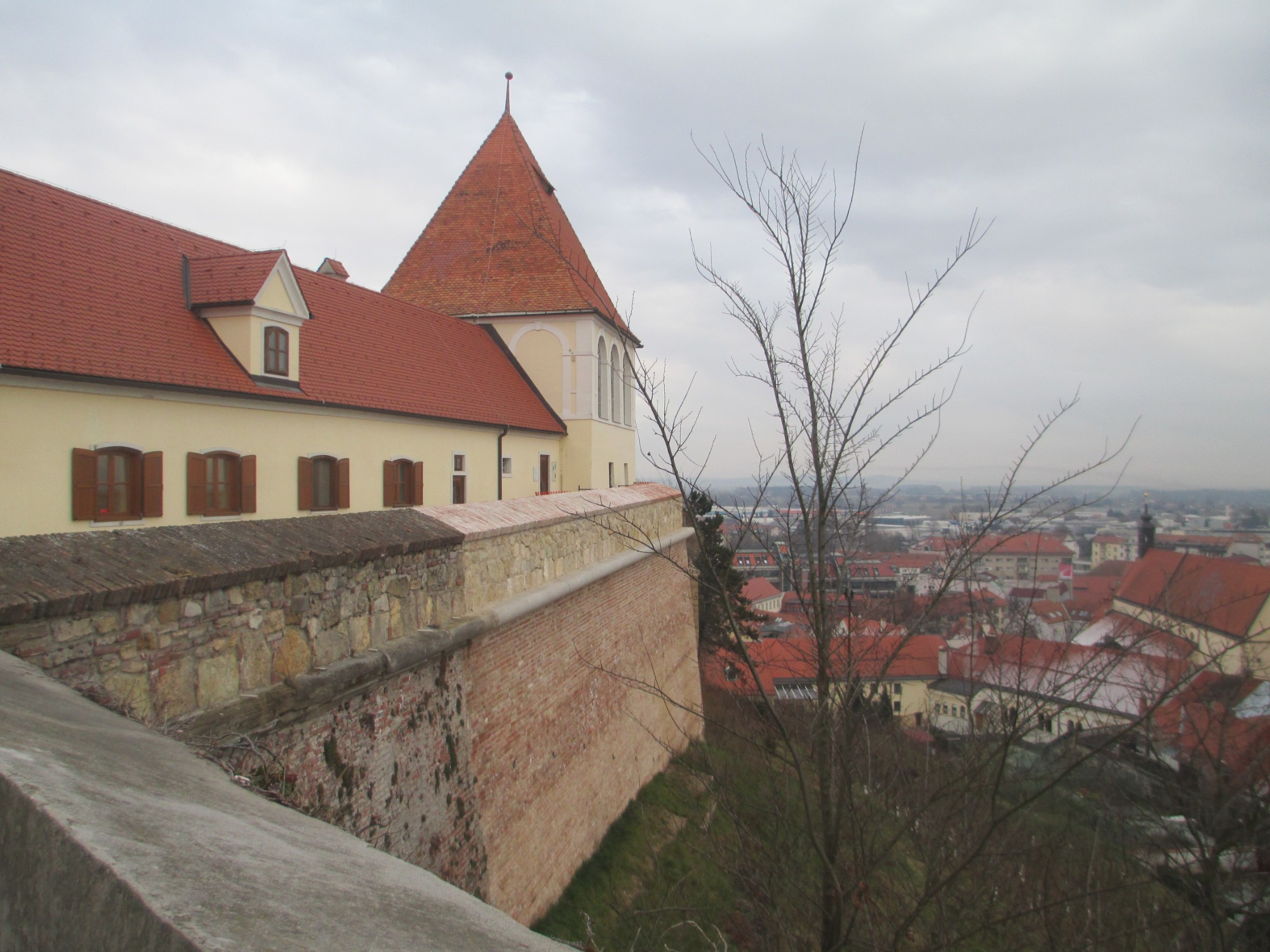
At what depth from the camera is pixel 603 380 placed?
2234cm

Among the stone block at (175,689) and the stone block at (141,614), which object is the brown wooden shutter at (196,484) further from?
the stone block at (141,614)

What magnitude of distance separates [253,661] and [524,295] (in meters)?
18.4

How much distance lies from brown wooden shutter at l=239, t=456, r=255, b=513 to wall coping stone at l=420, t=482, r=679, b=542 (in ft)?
16.0

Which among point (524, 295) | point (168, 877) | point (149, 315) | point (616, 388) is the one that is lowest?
point (168, 877)

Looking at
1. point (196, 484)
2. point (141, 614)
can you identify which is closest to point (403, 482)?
point (196, 484)

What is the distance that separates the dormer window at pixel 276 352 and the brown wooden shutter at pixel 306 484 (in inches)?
53.2

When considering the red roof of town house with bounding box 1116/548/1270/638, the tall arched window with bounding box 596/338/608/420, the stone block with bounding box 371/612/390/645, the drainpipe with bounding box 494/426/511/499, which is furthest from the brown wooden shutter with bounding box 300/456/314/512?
the red roof of town house with bounding box 1116/548/1270/638

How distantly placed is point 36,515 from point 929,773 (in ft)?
29.7

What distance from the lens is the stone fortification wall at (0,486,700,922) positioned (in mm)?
3055

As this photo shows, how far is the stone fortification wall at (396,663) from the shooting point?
3055mm

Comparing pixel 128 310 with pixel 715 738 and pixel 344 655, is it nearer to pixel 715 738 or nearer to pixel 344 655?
pixel 344 655

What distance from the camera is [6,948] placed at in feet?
4.38

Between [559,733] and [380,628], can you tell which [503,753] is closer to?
[559,733]

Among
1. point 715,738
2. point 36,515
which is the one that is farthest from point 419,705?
point 715,738
